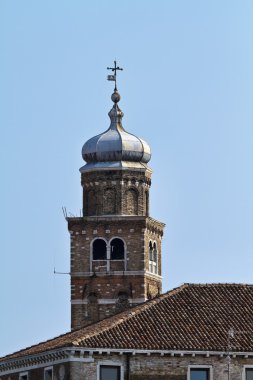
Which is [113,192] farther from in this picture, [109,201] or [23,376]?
[23,376]

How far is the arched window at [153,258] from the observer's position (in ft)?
386

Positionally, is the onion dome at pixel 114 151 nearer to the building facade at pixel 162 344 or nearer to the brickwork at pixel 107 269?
the brickwork at pixel 107 269

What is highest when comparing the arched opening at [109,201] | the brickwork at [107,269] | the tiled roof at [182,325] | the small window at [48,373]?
the arched opening at [109,201]

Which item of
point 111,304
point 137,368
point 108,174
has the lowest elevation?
point 137,368

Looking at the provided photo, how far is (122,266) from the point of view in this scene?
115 m

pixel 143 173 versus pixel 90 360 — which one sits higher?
pixel 143 173

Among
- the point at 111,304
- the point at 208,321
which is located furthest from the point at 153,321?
the point at 111,304

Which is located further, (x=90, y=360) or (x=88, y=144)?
(x=88, y=144)

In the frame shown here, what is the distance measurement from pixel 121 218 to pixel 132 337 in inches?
1723

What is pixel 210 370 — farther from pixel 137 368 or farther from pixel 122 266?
pixel 122 266

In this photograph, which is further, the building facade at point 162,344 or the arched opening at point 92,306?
the arched opening at point 92,306

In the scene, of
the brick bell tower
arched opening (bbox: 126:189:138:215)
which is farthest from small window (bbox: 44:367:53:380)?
arched opening (bbox: 126:189:138:215)

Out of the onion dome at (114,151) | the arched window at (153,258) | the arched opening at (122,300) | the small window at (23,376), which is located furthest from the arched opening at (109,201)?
the small window at (23,376)

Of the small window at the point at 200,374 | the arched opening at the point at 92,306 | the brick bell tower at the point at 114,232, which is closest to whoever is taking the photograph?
the small window at the point at 200,374
